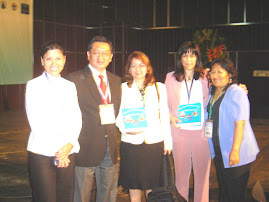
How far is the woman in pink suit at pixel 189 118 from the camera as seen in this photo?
10.5ft

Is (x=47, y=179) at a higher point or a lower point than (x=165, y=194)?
higher

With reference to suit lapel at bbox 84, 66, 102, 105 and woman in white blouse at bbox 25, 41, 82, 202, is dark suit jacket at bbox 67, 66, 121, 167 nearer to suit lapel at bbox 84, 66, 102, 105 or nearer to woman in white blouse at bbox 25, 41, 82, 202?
suit lapel at bbox 84, 66, 102, 105

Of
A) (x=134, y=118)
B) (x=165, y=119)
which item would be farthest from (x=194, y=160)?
(x=134, y=118)

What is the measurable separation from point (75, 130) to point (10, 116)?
10.2 metres

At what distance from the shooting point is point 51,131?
238cm

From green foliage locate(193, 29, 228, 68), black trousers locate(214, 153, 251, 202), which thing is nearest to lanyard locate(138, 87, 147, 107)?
black trousers locate(214, 153, 251, 202)

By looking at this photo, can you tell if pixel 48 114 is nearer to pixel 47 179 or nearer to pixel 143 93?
pixel 47 179

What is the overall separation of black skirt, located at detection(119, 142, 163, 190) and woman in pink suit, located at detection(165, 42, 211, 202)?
11.7 inches

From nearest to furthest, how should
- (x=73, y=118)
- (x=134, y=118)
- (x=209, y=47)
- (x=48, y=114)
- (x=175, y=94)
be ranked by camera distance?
(x=48, y=114) < (x=73, y=118) < (x=134, y=118) < (x=175, y=94) < (x=209, y=47)

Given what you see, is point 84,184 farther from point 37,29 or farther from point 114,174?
point 37,29

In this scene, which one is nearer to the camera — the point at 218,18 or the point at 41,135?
the point at 41,135

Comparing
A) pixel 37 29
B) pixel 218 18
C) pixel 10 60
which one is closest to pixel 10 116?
pixel 10 60

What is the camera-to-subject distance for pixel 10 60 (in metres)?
9.78

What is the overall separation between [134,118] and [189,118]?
0.60m
